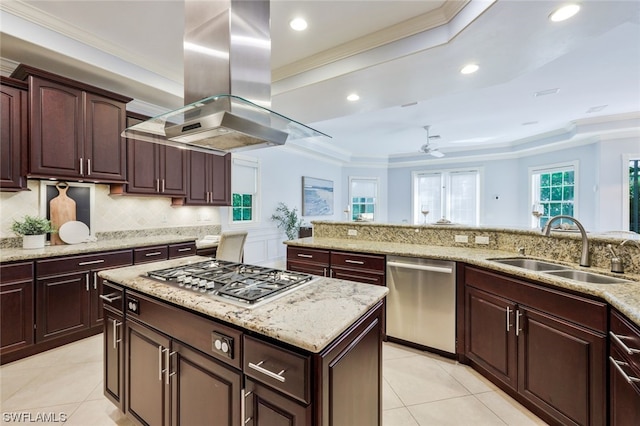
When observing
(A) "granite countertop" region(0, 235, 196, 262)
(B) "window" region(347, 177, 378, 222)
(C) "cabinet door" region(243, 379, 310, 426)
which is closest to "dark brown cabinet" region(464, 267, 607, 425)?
(C) "cabinet door" region(243, 379, 310, 426)

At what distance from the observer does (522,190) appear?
6.86 meters

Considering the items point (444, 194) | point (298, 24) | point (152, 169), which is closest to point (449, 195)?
point (444, 194)

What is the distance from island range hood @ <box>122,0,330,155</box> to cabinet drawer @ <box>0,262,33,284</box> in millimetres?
1813

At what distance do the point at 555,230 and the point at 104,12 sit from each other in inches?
166

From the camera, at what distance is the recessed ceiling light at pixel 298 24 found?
2.37 metres

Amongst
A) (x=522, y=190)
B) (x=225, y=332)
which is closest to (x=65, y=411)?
(x=225, y=332)

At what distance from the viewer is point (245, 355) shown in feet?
3.47

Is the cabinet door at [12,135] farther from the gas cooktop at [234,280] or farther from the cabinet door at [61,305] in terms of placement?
the gas cooktop at [234,280]

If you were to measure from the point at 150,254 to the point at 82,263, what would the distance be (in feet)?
2.10

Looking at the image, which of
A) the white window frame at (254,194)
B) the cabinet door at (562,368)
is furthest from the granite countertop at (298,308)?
the white window frame at (254,194)

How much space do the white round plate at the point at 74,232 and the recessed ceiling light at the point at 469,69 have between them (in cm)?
444

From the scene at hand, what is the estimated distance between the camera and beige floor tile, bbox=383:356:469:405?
2.06m

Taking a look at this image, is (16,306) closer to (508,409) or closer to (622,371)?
(508,409)

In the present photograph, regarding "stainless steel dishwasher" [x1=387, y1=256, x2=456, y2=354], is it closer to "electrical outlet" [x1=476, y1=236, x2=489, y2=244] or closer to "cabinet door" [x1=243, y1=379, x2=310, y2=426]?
"electrical outlet" [x1=476, y1=236, x2=489, y2=244]
